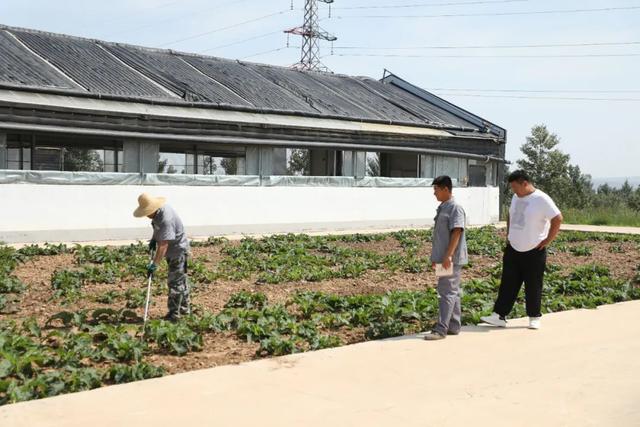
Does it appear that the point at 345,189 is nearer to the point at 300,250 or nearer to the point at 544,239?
the point at 300,250

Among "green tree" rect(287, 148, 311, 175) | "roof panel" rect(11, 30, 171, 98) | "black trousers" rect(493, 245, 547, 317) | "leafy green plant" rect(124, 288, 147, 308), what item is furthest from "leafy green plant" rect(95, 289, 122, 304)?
"green tree" rect(287, 148, 311, 175)

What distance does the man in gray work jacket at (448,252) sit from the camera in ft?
26.1

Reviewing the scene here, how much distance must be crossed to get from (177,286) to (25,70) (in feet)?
45.4

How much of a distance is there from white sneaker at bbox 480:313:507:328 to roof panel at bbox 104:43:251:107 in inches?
615

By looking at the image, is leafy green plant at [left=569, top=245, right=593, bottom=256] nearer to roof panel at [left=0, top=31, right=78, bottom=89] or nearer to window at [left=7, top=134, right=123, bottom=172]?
window at [left=7, top=134, right=123, bottom=172]

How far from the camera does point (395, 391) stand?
6004 mm

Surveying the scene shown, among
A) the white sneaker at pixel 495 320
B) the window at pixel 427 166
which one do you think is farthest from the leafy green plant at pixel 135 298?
the window at pixel 427 166

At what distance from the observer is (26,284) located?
1109 cm

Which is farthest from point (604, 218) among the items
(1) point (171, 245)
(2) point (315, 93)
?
(1) point (171, 245)

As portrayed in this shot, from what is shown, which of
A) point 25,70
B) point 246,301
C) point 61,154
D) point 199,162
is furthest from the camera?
point 199,162

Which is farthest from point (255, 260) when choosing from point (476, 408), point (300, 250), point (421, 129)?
point (421, 129)

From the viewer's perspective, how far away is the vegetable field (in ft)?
22.1

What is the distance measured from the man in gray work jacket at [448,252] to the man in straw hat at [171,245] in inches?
115

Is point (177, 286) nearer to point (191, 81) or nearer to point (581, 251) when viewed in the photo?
point (581, 251)
